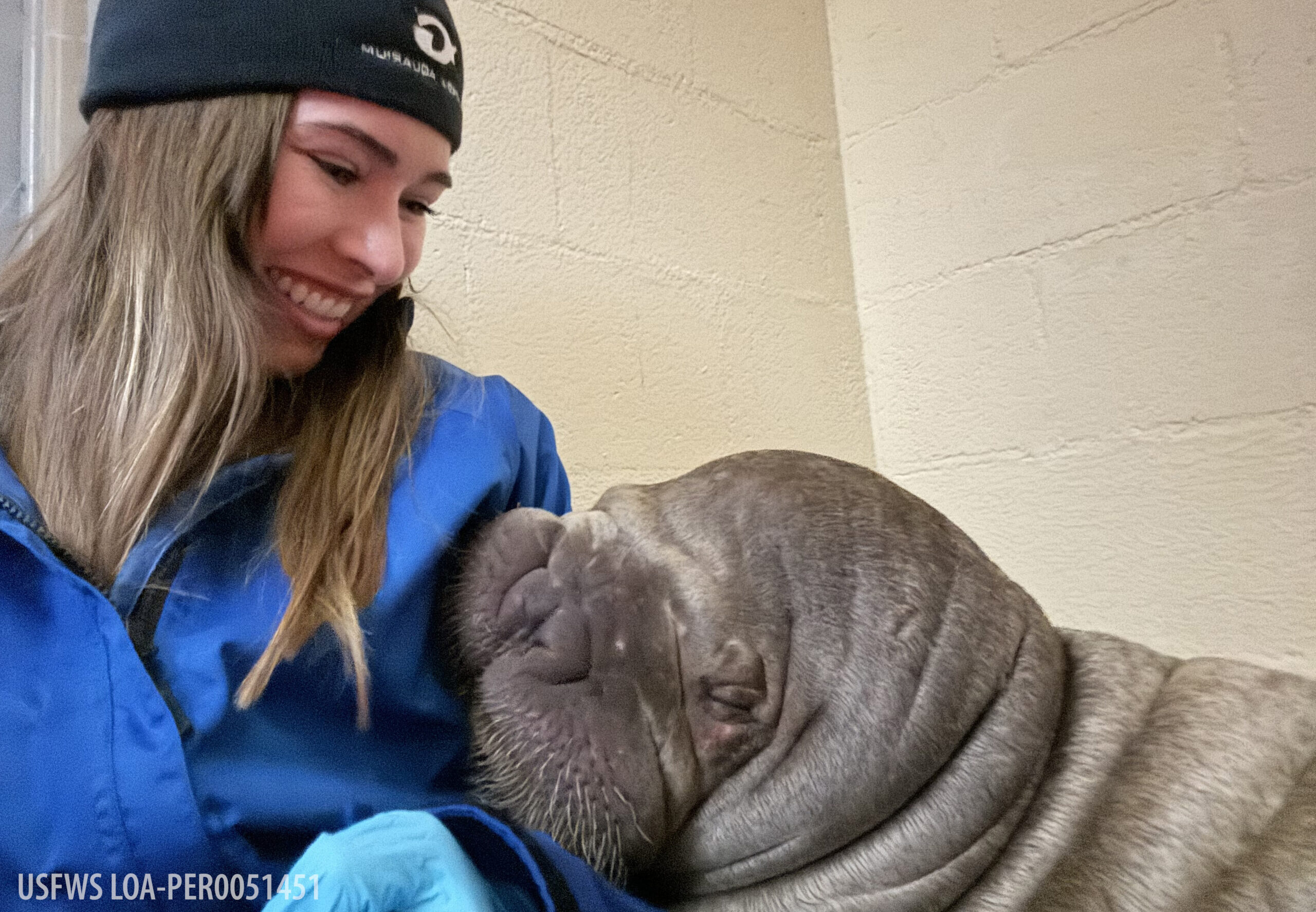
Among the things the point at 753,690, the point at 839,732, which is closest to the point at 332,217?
the point at 753,690

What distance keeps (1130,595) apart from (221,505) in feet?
7.55

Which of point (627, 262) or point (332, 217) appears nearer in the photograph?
point (332, 217)

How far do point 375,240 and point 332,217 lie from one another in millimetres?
75

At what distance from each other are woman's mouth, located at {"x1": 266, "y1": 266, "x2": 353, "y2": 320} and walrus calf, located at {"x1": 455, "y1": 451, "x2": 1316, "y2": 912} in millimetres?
490

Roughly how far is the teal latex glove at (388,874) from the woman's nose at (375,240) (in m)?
0.87

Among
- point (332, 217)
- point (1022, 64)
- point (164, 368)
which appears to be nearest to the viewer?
point (164, 368)

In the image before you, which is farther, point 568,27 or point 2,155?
point 568,27

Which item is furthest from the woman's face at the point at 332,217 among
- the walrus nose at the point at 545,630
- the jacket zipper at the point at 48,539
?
the walrus nose at the point at 545,630

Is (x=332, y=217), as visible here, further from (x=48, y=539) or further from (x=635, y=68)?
(x=635, y=68)

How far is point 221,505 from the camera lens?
1.40 meters

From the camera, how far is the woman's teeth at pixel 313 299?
1.59 m

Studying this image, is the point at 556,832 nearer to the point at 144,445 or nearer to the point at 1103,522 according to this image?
the point at 144,445

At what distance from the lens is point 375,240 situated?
5.18 feet

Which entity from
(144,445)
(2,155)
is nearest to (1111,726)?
(144,445)
